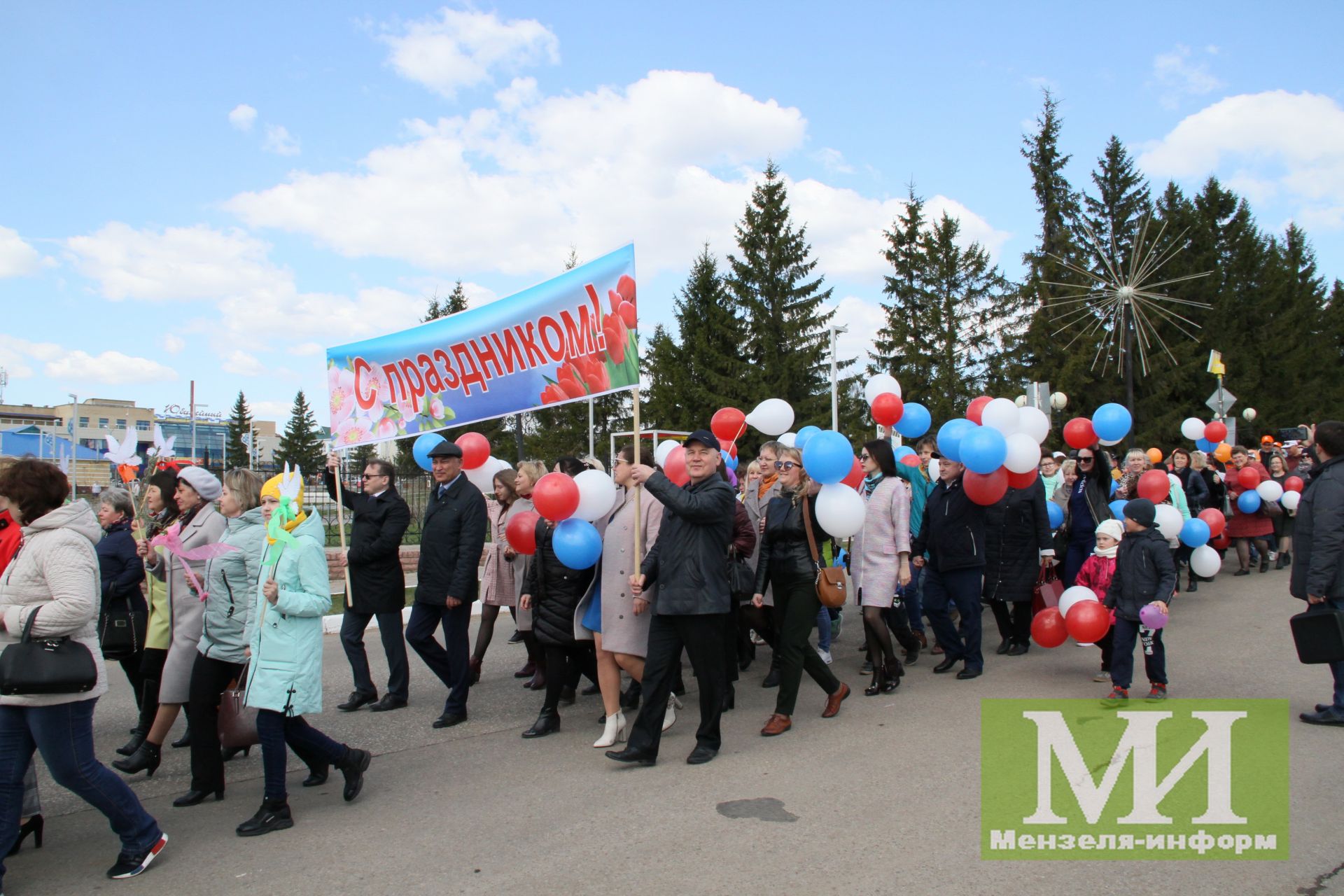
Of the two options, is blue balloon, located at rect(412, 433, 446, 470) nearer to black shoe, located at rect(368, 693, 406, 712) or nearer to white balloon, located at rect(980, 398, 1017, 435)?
black shoe, located at rect(368, 693, 406, 712)

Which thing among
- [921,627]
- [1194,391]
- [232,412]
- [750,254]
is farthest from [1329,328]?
[232,412]

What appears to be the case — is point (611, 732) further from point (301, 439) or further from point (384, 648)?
point (301, 439)

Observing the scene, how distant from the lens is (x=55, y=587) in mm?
3631

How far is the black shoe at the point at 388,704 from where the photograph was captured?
6605 mm

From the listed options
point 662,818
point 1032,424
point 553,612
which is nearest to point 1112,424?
point 1032,424

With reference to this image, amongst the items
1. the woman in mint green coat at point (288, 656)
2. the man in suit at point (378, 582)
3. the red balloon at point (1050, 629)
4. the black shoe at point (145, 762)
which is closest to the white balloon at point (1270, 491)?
the red balloon at point (1050, 629)

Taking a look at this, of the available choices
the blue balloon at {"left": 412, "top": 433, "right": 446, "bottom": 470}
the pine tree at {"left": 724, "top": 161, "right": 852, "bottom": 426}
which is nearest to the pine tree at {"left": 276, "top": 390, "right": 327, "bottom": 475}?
the pine tree at {"left": 724, "top": 161, "right": 852, "bottom": 426}

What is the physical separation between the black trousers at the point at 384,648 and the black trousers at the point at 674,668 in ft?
7.61

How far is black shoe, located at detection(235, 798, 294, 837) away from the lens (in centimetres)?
421

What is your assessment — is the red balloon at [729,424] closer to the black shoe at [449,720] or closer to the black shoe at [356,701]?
the black shoe at [449,720]

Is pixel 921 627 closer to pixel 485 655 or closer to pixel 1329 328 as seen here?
pixel 485 655

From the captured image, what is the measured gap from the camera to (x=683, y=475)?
683 cm

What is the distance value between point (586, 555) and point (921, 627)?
4.27m

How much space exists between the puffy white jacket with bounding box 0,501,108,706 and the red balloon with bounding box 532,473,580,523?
2.31 m
